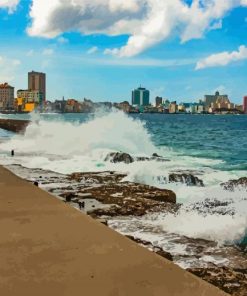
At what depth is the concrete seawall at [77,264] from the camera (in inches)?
126

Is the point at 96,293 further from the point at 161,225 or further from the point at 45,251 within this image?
the point at 161,225

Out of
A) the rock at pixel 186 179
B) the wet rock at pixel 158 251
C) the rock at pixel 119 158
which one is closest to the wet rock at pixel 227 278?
the wet rock at pixel 158 251

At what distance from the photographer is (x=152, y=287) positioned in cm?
324

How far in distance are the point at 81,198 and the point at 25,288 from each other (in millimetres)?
6400

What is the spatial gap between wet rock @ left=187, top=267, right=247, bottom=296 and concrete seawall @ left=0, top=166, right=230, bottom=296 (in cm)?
104

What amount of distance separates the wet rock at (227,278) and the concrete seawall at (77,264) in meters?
1.04

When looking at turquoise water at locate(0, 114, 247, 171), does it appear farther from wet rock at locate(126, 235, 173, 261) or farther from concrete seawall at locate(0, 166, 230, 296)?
concrete seawall at locate(0, 166, 230, 296)

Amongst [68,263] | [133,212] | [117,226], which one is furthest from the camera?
[133,212]

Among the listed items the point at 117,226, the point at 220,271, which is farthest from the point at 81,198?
the point at 220,271

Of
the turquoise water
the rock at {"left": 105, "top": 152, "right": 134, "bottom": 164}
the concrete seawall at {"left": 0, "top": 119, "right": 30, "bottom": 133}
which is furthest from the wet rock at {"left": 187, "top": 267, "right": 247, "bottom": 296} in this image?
the concrete seawall at {"left": 0, "top": 119, "right": 30, "bottom": 133}

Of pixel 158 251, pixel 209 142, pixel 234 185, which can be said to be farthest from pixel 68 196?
pixel 209 142

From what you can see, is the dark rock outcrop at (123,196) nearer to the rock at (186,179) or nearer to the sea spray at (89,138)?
the rock at (186,179)

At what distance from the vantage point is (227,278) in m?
4.94

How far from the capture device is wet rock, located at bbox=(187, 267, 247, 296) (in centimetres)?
459
